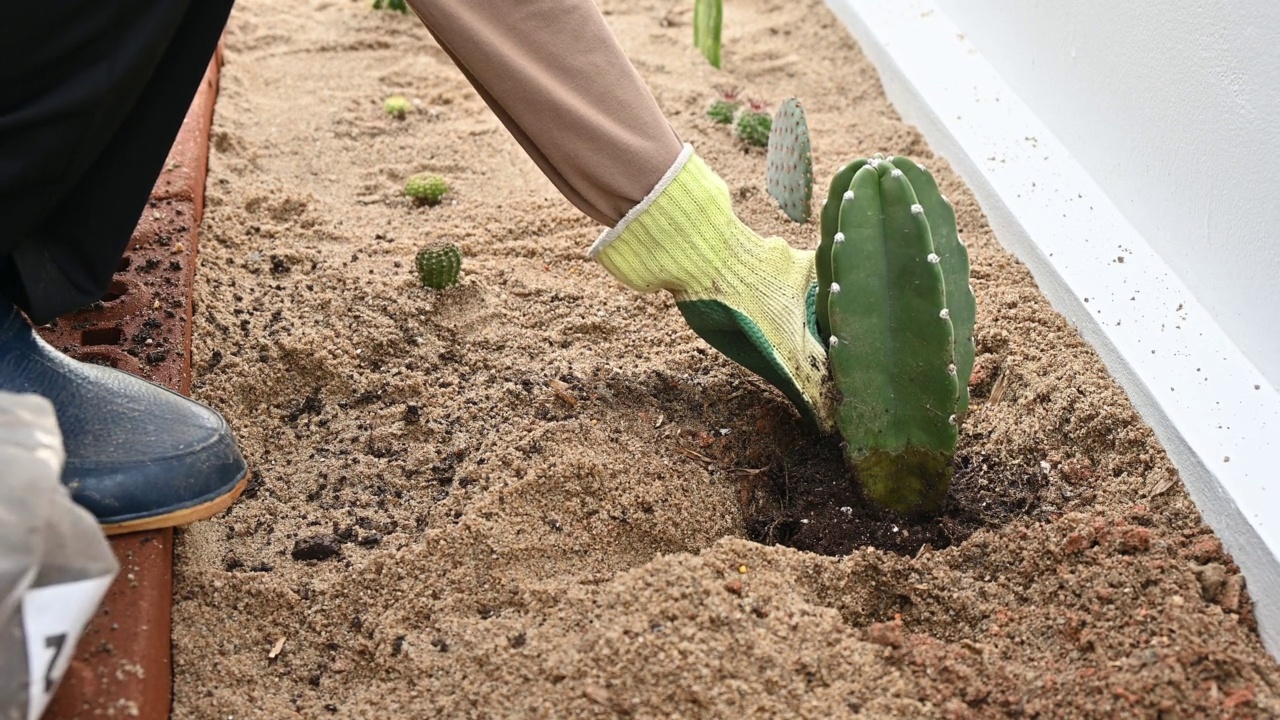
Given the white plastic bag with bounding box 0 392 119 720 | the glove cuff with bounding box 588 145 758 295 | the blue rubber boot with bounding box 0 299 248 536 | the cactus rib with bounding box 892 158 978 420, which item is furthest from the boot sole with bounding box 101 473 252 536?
the cactus rib with bounding box 892 158 978 420

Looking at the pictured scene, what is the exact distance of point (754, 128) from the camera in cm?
243

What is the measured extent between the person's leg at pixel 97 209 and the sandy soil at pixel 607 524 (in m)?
0.16

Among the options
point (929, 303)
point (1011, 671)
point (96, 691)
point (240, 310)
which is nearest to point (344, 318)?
point (240, 310)

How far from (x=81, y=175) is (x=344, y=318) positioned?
1.93ft

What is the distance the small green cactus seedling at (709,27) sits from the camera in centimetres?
248

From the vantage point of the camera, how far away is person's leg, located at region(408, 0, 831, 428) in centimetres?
131

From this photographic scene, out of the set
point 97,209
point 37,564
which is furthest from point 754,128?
point 37,564

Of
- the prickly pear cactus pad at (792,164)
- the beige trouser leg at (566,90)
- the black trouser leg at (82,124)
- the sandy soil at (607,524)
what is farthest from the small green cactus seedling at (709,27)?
the black trouser leg at (82,124)

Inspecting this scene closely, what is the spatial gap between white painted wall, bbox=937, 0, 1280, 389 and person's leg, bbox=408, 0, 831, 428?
506 millimetres

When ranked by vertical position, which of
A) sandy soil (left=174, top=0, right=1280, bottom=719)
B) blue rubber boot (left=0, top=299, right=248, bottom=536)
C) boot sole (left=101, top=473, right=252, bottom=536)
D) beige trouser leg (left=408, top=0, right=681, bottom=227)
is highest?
beige trouser leg (left=408, top=0, right=681, bottom=227)

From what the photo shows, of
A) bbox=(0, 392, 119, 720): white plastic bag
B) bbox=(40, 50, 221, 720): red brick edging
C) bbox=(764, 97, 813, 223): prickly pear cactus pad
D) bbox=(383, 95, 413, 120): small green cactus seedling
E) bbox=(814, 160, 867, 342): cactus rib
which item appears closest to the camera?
bbox=(0, 392, 119, 720): white plastic bag

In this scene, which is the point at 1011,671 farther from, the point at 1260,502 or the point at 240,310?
the point at 240,310

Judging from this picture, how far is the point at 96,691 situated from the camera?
1.08 meters

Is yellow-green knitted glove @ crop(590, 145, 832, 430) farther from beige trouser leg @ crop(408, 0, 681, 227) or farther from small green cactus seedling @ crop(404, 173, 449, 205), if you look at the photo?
small green cactus seedling @ crop(404, 173, 449, 205)
